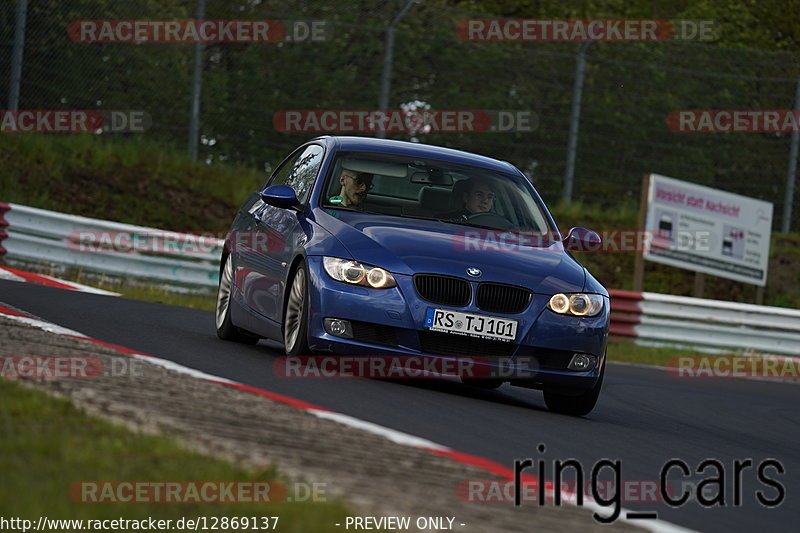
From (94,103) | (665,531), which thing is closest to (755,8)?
(94,103)

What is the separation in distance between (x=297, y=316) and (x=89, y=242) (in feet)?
32.0

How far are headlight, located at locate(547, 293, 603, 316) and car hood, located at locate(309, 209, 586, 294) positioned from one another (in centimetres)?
5

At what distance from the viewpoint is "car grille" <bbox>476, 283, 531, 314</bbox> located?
8805mm

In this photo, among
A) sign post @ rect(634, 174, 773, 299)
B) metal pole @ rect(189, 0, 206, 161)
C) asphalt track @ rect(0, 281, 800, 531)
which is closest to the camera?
asphalt track @ rect(0, 281, 800, 531)

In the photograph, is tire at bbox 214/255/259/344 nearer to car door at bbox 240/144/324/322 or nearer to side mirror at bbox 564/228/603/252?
car door at bbox 240/144/324/322

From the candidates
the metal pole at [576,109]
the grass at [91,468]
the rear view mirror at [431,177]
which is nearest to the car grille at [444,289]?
the rear view mirror at [431,177]

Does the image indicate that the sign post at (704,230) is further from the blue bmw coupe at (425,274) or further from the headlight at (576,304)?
the headlight at (576,304)

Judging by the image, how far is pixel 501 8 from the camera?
117ft

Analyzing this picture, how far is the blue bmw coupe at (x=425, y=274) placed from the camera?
8.75 meters

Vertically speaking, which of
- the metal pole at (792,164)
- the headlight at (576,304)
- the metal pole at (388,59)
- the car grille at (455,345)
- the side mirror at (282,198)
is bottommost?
the car grille at (455,345)

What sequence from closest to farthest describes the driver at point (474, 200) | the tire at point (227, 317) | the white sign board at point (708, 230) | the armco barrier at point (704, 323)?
the driver at point (474, 200) → the tire at point (227, 317) → the armco barrier at point (704, 323) → the white sign board at point (708, 230)

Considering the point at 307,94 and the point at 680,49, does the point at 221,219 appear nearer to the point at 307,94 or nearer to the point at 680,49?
the point at 307,94

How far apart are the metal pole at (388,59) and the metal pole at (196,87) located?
2.76 meters

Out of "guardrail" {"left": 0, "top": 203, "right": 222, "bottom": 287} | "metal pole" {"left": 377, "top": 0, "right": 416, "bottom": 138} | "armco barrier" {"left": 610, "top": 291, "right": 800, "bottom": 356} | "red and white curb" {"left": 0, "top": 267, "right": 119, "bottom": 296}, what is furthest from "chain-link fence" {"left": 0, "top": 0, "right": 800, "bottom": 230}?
"red and white curb" {"left": 0, "top": 267, "right": 119, "bottom": 296}
